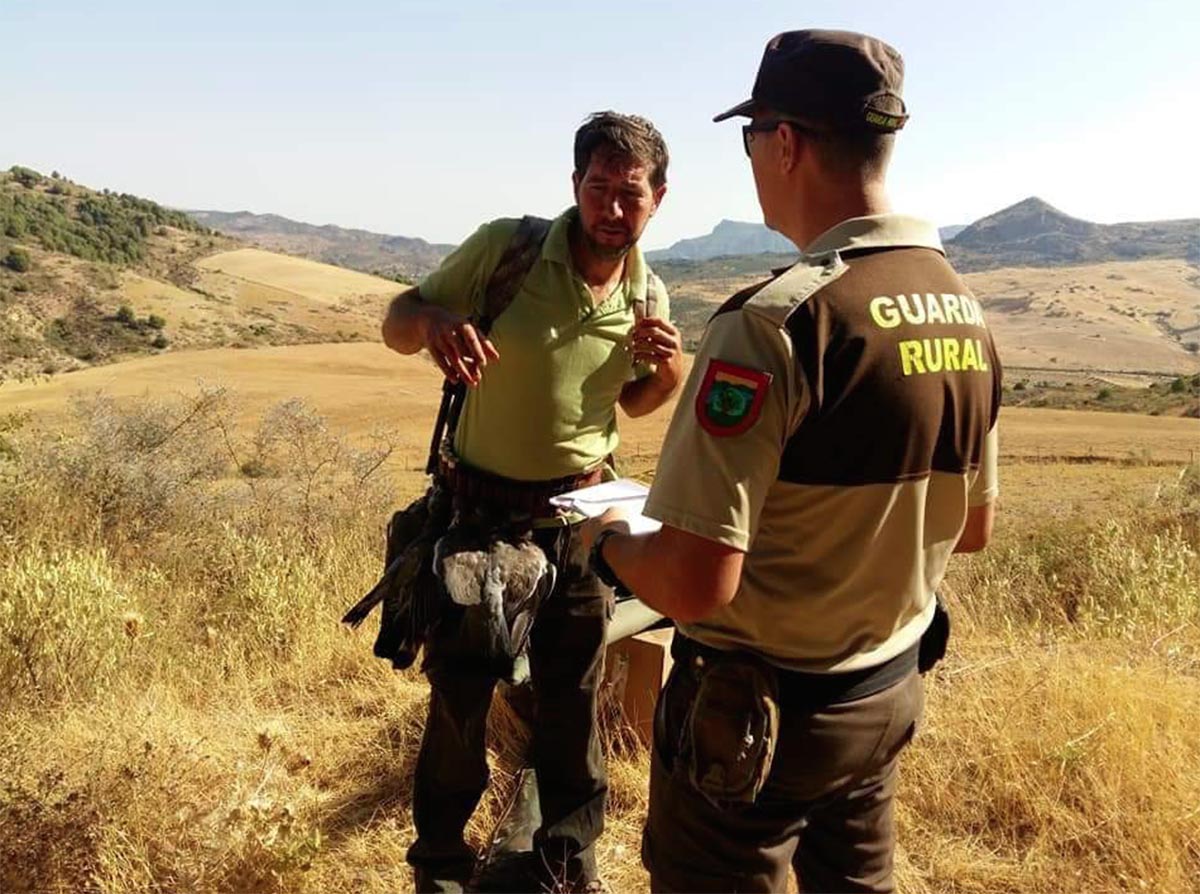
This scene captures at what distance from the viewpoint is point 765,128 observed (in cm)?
163

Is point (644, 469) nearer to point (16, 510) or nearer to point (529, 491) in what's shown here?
point (16, 510)

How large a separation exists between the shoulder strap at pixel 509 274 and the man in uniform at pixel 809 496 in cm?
98

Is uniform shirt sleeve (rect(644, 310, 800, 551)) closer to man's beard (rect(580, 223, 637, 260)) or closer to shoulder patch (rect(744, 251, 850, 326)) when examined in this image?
shoulder patch (rect(744, 251, 850, 326))

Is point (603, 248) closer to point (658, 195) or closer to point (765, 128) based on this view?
point (658, 195)

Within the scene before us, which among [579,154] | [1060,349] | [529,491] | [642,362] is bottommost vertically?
[1060,349]

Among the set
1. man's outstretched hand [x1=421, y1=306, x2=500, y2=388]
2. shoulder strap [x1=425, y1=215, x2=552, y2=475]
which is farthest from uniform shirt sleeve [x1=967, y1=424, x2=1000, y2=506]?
shoulder strap [x1=425, y1=215, x2=552, y2=475]

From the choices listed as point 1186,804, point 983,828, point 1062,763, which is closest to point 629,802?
point 983,828

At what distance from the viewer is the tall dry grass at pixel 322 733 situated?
8.84 ft

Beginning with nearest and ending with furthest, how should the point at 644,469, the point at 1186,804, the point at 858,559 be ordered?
1. the point at 858,559
2. the point at 1186,804
3. the point at 644,469

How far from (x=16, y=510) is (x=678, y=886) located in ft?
15.8

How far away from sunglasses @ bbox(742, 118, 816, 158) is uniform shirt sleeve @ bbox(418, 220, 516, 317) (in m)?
1.13

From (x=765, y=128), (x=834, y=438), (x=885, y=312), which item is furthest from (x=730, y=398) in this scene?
(x=765, y=128)

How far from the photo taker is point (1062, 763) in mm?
3064

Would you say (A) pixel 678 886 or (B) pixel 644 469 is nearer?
(A) pixel 678 886
